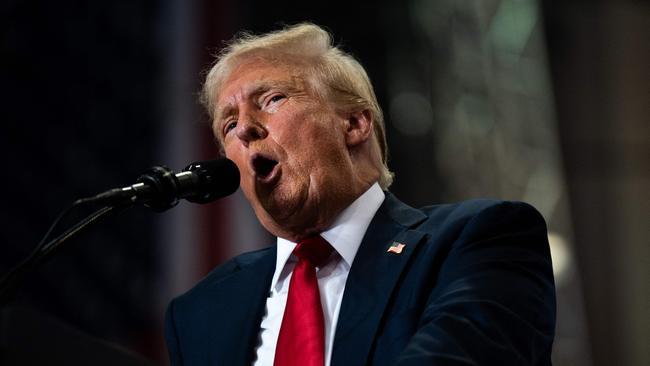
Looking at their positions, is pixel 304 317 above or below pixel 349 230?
below

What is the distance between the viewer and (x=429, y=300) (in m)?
1.55

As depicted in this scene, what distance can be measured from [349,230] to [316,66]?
41 cm

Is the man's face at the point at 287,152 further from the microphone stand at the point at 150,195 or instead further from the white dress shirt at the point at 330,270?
the microphone stand at the point at 150,195

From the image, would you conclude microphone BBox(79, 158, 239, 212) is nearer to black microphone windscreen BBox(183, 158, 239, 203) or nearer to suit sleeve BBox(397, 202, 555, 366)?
black microphone windscreen BBox(183, 158, 239, 203)

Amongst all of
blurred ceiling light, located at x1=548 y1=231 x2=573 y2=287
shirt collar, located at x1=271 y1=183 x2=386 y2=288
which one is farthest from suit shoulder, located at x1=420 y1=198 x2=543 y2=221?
blurred ceiling light, located at x1=548 y1=231 x2=573 y2=287

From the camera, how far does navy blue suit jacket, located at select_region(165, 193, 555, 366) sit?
1.34m

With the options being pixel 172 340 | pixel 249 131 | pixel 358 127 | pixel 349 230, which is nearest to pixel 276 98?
pixel 249 131

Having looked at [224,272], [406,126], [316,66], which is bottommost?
[406,126]

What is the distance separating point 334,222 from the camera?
1.89 metres

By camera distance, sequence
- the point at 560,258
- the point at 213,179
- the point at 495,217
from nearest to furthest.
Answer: the point at 213,179
the point at 495,217
the point at 560,258

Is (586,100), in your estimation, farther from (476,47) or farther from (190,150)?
(190,150)

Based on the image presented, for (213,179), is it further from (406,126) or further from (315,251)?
(406,126)

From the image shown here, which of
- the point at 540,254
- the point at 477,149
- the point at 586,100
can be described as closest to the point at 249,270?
the point at 540,254

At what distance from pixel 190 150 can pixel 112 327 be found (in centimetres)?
75
